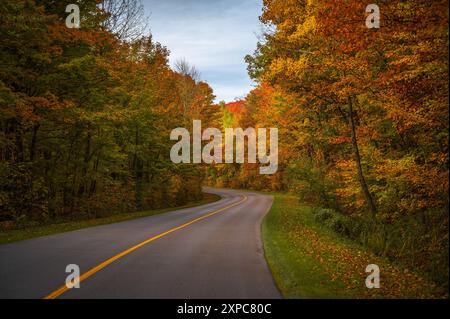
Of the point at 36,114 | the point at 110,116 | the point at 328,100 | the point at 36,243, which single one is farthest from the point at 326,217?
the point at 36,114

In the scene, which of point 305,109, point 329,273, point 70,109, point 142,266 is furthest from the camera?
point 305,109

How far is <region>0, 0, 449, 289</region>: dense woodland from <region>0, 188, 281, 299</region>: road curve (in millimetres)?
4768

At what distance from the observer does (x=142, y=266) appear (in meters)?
8.40

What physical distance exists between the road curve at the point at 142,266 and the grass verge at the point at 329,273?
1.39 feet

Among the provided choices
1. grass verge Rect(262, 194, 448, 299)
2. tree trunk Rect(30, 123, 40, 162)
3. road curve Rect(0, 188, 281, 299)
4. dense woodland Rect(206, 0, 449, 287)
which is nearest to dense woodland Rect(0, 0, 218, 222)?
tree trunk Rect(30, 123, 40, 162)

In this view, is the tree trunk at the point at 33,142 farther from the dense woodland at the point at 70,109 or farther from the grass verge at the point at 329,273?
the grass verge at the point at 329,273

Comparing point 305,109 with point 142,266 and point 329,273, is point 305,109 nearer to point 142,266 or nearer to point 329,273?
point 329,273

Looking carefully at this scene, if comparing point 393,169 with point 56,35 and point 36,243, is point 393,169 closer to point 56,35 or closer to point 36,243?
point 36,243

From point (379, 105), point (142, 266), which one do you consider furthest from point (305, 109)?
point (142, 266)

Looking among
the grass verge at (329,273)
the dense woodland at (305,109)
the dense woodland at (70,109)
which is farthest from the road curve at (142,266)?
the dense woodland at (70,109)

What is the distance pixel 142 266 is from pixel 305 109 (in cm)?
1622

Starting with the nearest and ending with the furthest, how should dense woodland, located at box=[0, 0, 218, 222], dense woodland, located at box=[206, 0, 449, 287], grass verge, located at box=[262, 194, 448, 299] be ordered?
grass verge, located at box=[262, 194, 448, 299] < dense woodland, located at box=[206, 0, 449, 287] < dense woodland, located at box=[0, 0, 218, 222]

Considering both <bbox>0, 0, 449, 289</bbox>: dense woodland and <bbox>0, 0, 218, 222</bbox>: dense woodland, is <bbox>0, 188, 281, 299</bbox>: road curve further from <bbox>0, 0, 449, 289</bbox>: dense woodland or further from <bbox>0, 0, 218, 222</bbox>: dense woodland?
<bbox>0, 0, 218, 222</bbox>: dense woodland

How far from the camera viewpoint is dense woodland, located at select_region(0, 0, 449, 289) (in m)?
9.91
